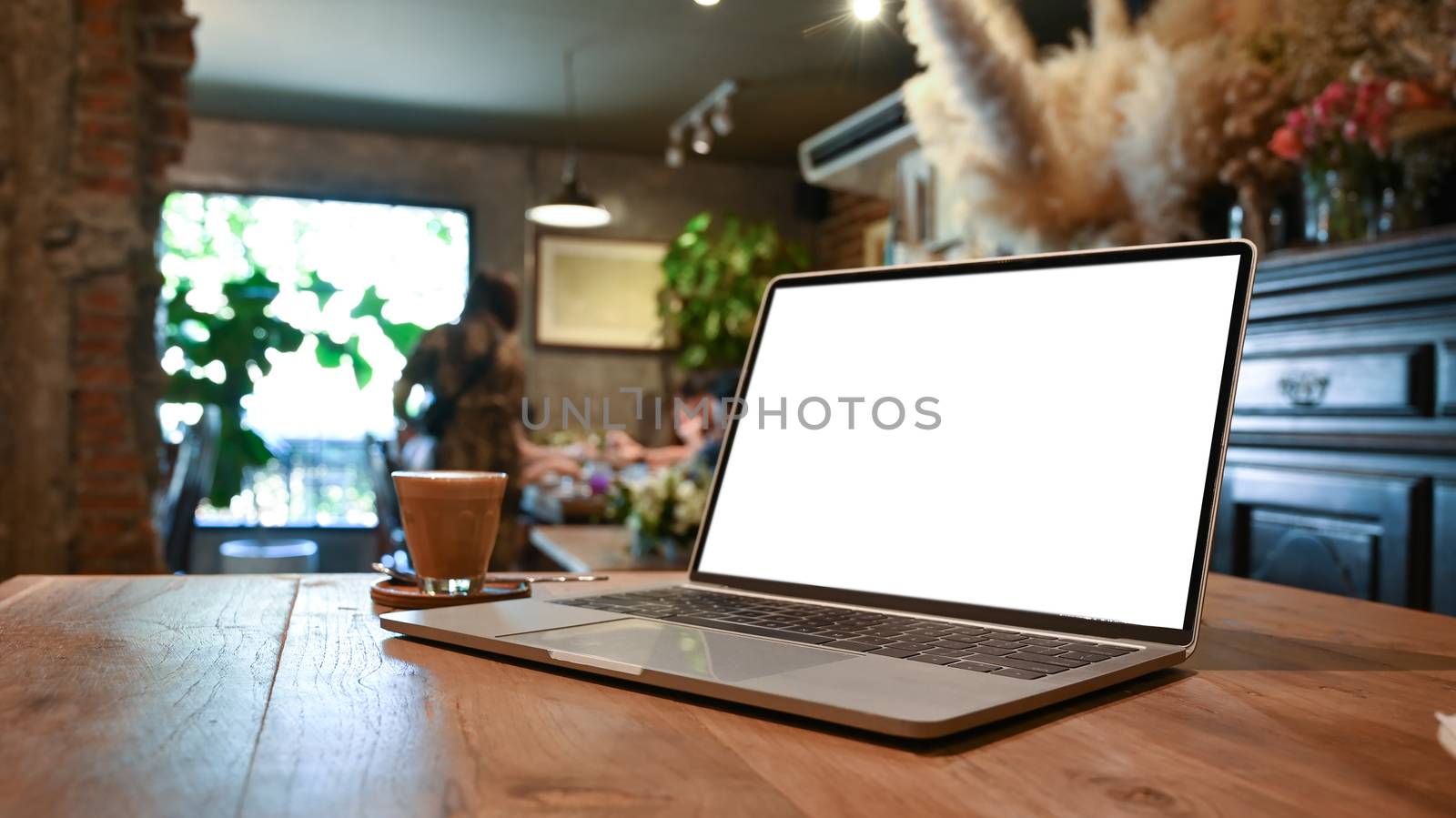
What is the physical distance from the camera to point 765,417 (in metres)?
0.83

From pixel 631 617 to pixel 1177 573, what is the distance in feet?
1.00

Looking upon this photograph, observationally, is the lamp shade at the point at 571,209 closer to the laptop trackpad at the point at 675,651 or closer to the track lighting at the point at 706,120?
the track lighting at the point at 706,120

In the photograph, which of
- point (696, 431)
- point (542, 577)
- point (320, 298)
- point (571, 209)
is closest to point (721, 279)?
point (571, 209)

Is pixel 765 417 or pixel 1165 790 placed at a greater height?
pixel 765 417

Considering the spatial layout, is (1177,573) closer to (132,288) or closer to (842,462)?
(842,462)

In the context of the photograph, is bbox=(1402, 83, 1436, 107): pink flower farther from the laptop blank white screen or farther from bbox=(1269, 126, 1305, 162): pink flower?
the laptop blank white screen

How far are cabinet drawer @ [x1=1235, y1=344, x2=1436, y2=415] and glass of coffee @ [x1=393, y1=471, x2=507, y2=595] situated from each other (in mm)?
→ 1400

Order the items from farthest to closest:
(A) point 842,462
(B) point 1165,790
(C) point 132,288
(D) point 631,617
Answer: (C) point 132,288
(A) point 842,462
(D) point 631,617
(B) point 1165,790

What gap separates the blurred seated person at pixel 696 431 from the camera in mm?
2711

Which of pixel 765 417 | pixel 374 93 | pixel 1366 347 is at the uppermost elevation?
pixel 374 93

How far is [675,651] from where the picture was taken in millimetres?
541

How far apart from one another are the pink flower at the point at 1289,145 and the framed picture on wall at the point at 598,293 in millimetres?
5300

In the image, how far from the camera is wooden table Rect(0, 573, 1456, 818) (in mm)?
348

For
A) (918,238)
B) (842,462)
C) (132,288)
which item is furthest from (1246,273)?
(918,238)
